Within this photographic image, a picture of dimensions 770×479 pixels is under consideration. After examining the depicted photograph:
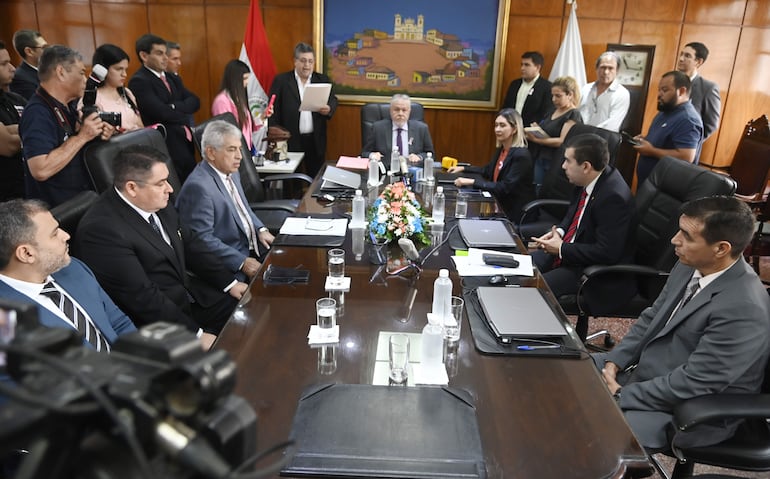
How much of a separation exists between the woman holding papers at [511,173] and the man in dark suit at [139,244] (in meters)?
2.02

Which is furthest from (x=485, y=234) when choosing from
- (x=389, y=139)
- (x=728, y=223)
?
(x=389, y=139)

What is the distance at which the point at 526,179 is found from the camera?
12.4ft

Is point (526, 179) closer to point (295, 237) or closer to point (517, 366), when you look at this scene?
point (295, 237)

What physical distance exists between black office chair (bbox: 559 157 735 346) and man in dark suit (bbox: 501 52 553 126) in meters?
2.52

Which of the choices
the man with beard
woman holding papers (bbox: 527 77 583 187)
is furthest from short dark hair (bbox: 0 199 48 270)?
the man with beard

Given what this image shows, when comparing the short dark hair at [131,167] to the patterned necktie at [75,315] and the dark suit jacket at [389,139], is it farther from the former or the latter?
the dark suit jacket at [389,139]

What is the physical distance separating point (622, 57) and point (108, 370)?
227 inches

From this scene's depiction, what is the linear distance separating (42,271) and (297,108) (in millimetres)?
3845

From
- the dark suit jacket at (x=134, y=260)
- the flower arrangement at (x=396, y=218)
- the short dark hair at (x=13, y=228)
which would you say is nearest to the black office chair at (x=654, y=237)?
the flower arrangement at (x=396, y=218)

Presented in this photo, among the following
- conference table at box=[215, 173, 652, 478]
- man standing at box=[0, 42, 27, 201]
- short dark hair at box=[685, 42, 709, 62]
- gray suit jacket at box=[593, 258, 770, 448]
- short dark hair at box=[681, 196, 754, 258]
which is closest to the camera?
conference table at box=[215, 173, 652, 478]

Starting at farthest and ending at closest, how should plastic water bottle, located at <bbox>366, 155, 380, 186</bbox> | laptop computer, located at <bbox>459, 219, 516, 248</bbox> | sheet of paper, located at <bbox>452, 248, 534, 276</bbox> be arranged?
plastic water bottle, located at <bbox>366, 155, 380, 186</bbox> → laptop computer, located at <bbox>459, 219, 516, 248</bbox> → sheet of paper, located at <bbox>452, 248, 534, 276</bbox>

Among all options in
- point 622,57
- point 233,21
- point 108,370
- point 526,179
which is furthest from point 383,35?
point 108,370

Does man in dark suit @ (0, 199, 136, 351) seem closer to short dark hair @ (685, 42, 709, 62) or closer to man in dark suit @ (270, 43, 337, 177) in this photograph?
man in dark suit @ (270, 43, 337, 177)

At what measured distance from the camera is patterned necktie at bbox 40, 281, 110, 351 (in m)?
1.71
